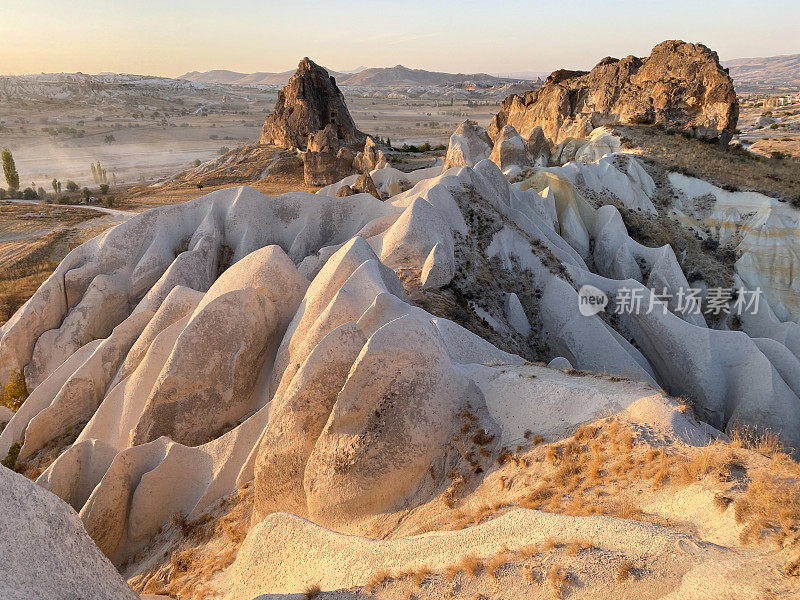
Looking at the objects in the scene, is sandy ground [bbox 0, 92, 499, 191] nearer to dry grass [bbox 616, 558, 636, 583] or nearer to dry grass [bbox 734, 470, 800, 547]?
dry grass [bbox 616, 558, 636, 583]

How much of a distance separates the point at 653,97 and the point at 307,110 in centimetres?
3512

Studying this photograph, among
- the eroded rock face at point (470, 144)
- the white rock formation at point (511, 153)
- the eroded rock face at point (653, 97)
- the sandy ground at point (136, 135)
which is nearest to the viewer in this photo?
the white rock formation at point (511, 153)

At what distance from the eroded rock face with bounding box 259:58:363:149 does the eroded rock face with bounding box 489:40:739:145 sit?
734 inches

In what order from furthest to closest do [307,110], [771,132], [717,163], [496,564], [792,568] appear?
[771,132] → [307,110] → [717,163] → [496,564] → [792,568]

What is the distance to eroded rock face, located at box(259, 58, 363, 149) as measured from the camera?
182 ft

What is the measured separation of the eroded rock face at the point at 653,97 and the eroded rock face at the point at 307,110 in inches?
734

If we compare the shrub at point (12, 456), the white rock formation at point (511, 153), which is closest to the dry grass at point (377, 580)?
the shrub at point (12, 456)

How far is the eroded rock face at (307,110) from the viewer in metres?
55.5

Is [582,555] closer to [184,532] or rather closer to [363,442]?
[363,442]

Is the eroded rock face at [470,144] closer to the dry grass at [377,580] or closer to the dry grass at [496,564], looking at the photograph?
the dry grass at [377,580]

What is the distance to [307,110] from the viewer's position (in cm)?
5544

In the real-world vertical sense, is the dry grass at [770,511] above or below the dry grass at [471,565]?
above

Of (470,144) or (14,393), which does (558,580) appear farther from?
(470,144)

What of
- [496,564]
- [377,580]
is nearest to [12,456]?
[377,580]
